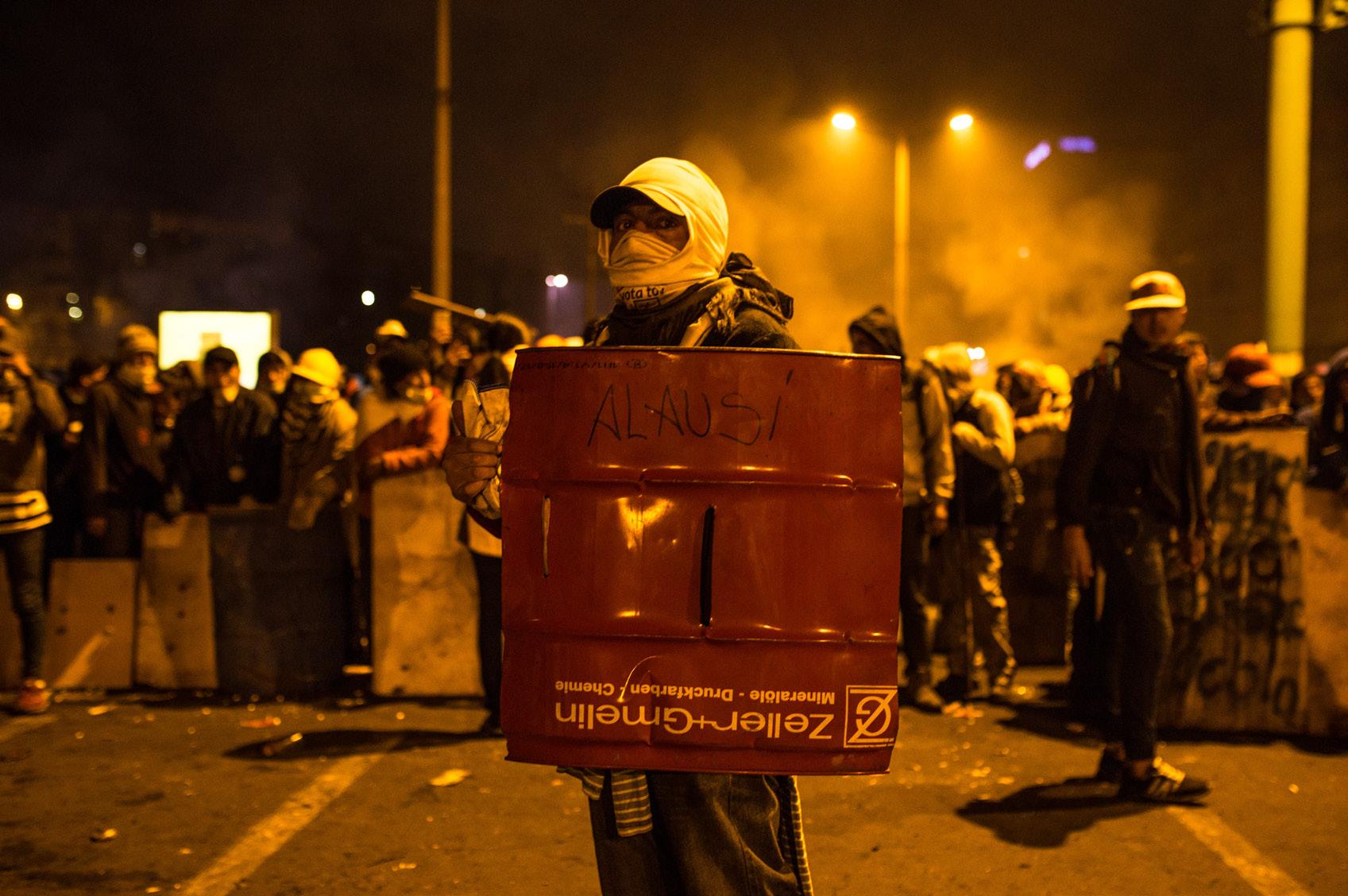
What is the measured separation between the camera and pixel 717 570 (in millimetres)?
1896

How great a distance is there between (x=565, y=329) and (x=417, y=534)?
71.1 m

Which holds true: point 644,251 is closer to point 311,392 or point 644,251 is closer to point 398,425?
point 398,425

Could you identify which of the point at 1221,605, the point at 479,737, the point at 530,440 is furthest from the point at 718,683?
the point at 1221,605

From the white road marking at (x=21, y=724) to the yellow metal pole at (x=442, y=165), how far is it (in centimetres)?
686

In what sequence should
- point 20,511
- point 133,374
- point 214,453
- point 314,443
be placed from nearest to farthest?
point 20,511
point 314,443
point 214,453
point 133,374

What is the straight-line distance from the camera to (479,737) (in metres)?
5.46

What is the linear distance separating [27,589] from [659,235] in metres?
4.96

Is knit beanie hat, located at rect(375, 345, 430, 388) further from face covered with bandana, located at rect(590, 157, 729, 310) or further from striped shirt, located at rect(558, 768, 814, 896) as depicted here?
striped shirt, located at rect(558, 768, 814, 896)

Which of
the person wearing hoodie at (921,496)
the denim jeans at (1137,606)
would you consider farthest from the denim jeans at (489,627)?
the denim jeans at (1137,606)

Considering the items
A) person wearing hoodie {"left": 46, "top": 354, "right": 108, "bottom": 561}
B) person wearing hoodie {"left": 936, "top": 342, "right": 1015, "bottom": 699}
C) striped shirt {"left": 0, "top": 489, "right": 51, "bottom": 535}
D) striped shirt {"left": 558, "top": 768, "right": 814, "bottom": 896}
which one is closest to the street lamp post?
person wearing hoodie {"left": 936, "top": 342, "right": 1015, "bottom": 699}

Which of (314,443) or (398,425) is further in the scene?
(314,443)

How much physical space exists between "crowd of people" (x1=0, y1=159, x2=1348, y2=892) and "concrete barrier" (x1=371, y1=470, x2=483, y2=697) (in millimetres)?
226

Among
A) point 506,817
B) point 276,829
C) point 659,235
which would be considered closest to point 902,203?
point 506,817

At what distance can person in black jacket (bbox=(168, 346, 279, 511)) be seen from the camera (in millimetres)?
6953
